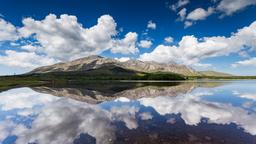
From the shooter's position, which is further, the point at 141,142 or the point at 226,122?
the point at 226,122

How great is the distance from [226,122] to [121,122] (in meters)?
10.5

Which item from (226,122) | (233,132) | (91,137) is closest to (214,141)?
(233,132)

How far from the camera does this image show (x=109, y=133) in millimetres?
17172

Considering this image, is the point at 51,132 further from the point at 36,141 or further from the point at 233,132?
the point at 233,132

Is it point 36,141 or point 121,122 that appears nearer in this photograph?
point 36,141

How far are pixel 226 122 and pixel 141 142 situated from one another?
1102cm

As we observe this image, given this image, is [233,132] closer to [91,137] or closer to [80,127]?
[91,137]

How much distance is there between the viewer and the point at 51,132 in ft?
59.6

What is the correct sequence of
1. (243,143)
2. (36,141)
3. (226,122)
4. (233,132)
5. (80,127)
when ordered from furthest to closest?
(226,122), (80,127), (233,132), (36,141), (243,143)

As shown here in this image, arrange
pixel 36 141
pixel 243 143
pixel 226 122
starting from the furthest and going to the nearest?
1. pixel 226 122
2. pixel 36 141
3. pixel 243 143

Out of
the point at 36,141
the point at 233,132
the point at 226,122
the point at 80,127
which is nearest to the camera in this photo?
the point at 36,141

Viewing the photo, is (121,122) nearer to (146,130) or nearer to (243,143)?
(146,130)

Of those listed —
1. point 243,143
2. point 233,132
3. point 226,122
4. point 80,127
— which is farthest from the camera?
point 226,122

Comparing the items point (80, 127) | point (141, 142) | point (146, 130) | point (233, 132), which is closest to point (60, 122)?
point (80, 127)
